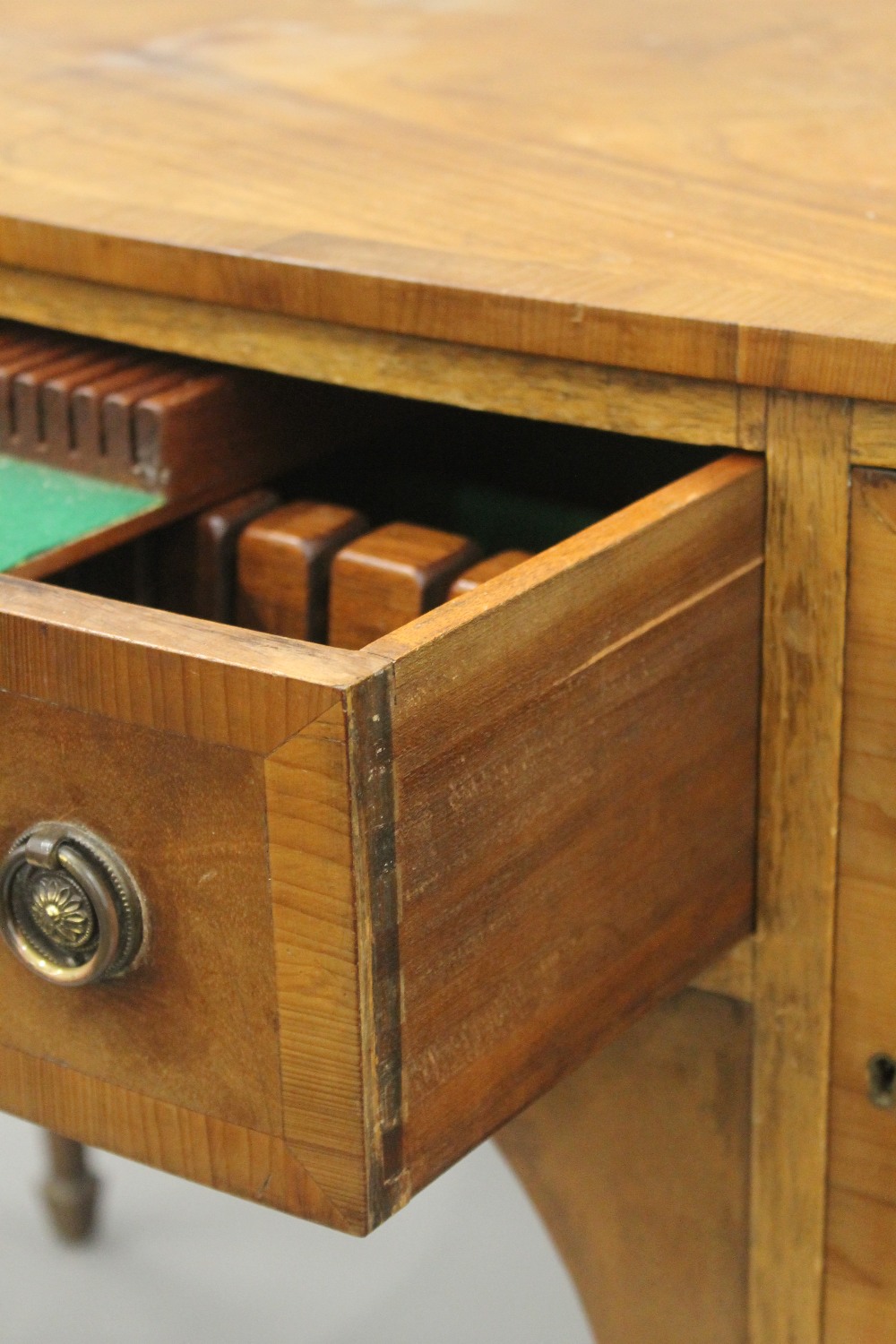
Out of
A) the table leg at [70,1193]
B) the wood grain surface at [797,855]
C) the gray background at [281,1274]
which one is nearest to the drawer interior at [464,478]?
the wood grain surface at [797,855]

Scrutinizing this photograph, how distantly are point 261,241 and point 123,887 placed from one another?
0.23 meters

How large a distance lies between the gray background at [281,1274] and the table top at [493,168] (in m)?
0.61

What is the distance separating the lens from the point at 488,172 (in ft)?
2.34

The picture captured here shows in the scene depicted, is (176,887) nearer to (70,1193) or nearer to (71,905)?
(71,905)

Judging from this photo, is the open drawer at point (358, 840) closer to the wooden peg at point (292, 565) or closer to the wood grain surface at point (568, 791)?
the wood grain surface at point (568, 791)

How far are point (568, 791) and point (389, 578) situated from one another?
0.32 ft

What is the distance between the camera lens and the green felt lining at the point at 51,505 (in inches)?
23.1

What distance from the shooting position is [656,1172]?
725mm

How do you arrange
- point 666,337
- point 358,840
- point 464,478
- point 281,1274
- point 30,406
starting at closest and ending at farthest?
point 358,840 → point 666,337 → point 30,406 → point 464,478 → point 281,1274

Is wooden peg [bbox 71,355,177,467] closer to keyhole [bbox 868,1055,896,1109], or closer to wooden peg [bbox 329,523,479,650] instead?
wooden peg [bbox 329,523,479,650]

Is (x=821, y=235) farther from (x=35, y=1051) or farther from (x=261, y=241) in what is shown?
(x=35, y=1051)

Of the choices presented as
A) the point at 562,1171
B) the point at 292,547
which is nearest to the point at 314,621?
the point at 292,547

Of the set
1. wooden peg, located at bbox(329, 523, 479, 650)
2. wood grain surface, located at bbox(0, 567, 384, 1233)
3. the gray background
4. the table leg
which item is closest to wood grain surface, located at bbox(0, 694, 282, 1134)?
wood grain surface, located at bbox(0, 567, 384, 1233)

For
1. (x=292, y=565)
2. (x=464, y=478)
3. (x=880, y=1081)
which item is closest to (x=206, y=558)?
(x=292, y=565)
